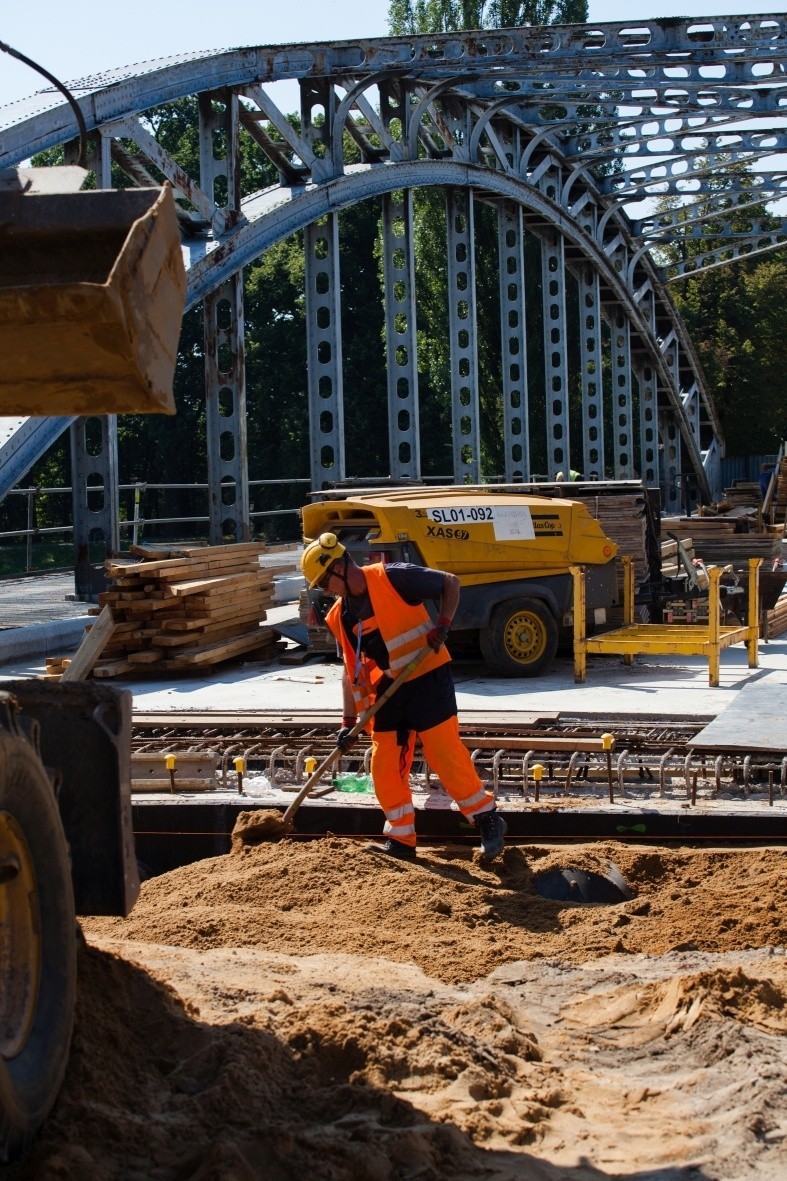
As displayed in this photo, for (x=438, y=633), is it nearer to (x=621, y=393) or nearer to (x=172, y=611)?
(x=172, y=611)

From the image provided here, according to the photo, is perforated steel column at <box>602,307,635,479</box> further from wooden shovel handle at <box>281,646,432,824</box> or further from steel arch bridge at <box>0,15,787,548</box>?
wooden shovel handle at <box>281,646,432,824</box>

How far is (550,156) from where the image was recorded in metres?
32.6

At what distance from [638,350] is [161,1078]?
3924cm

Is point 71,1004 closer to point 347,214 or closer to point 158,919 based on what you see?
point 158,919

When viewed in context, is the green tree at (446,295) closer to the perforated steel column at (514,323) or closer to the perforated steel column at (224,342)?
the perforated steel column at (514,323)

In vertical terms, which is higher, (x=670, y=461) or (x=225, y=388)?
(x=225, y=388)

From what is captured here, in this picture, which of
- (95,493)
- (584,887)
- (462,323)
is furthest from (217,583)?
(462,323)

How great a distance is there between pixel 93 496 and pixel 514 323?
14.8 m

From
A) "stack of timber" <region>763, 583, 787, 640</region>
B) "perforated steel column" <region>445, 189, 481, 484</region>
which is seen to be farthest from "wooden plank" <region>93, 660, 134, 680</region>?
"perforated steel column" <region>445, 189, 481, 484</region>

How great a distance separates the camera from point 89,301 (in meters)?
4.05

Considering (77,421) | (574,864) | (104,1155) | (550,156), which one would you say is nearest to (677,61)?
(550,156)

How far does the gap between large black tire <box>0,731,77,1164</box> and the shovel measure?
3.36 metres

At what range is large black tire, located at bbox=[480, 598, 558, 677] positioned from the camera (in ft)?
47.7

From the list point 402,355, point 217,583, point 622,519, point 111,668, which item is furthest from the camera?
point 402,355
